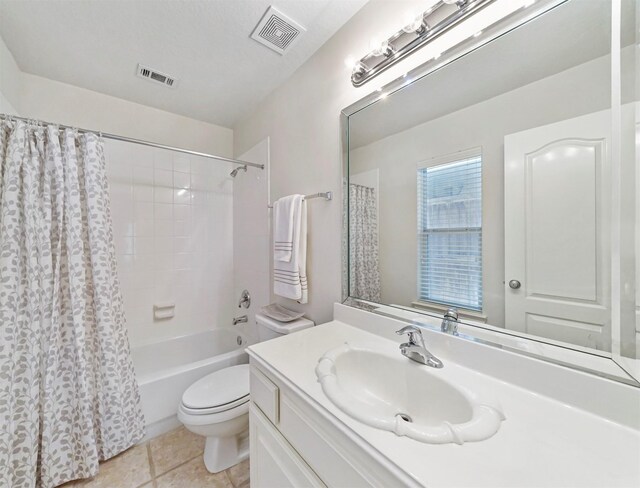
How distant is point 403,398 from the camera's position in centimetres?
80

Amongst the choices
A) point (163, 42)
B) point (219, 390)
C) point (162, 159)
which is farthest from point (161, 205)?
point (219, 390)

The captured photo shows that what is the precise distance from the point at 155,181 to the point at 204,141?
0.59 m

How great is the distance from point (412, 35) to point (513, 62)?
0.40 m

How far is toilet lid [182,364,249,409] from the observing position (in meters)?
1.26

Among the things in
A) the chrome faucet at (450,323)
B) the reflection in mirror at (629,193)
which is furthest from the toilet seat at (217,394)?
the reflection in mirror at (629,193)

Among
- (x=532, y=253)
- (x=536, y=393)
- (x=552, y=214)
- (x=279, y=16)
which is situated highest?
(x=279, y=16)

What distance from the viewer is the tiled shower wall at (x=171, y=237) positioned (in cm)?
197

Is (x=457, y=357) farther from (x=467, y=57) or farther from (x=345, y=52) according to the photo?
(x=345, y=52)

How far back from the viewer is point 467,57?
85cm

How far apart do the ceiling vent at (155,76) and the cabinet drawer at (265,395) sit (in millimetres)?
1920

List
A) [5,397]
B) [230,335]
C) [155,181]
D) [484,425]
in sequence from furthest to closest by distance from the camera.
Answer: [230,335] < [155,181] < [5,397] < [484,425]

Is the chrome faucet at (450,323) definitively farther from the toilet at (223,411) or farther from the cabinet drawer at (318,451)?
the toilet at (223,411)

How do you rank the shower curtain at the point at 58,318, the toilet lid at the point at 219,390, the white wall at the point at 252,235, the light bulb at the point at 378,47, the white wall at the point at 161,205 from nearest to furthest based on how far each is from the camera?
the light bulb at the point at 378,47, the shower curtain at the point at 58,318, the toilet lid at the point at 219,390, the white wall at the point at 161,205, the white wall at the point at 252,235

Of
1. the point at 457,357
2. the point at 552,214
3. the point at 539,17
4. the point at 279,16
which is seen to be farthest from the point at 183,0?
the point at 457,357
